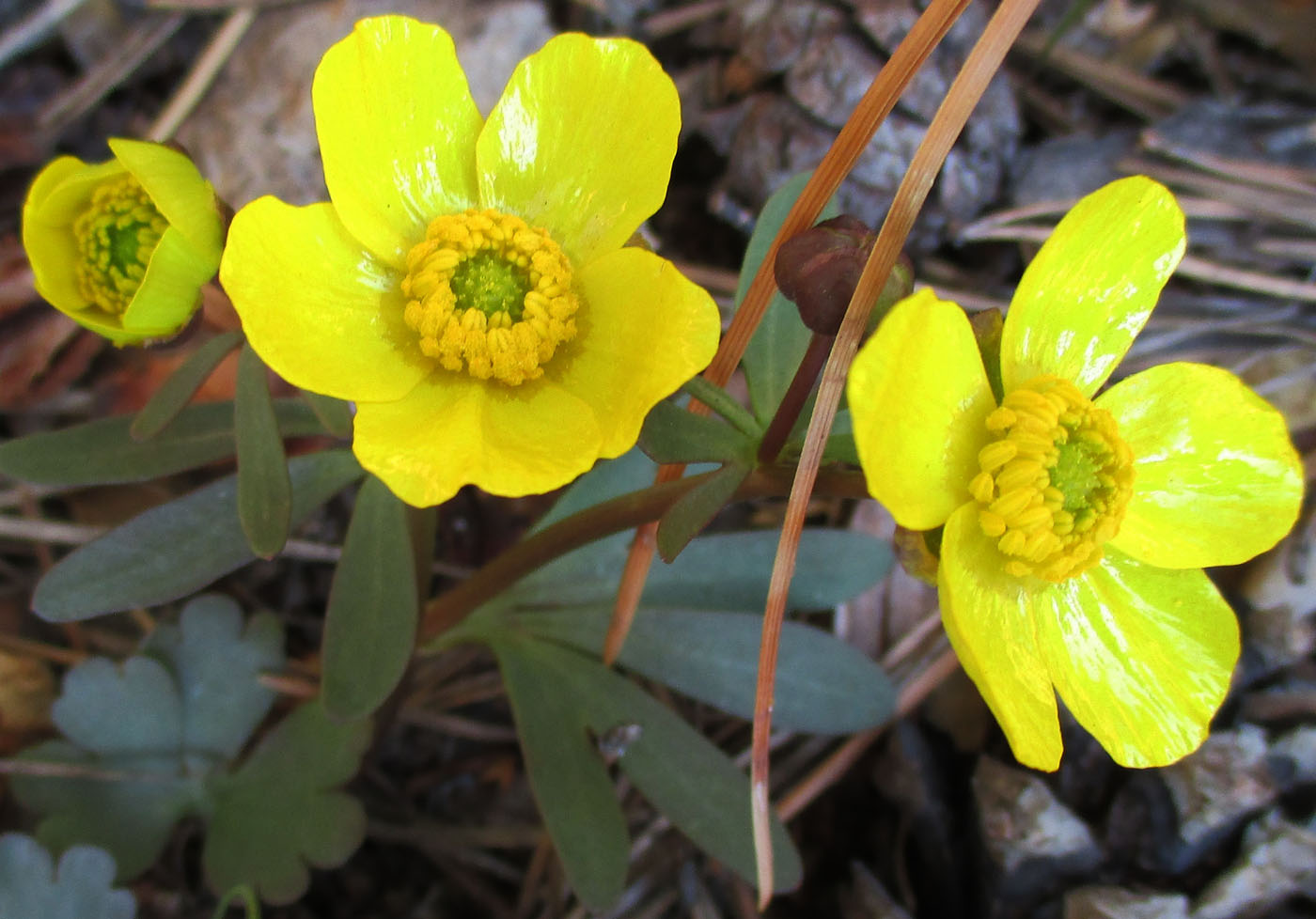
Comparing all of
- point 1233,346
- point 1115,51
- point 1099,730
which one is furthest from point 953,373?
point 1115,51

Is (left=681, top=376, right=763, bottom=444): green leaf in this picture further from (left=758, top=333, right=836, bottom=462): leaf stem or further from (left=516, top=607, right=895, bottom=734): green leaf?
(left=516, top=607, right=895, bottom=734): green leaf

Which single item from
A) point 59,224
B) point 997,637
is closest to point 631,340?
point 997,637

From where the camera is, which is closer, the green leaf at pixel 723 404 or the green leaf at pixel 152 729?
the green leaf at pixel 723 404

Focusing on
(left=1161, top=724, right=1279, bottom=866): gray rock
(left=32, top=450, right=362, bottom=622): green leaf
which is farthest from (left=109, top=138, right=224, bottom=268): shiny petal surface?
(left=1161, top=724, right=1279, bottom=866): gray rock

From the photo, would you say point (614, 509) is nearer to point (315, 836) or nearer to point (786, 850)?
point (786, 850)

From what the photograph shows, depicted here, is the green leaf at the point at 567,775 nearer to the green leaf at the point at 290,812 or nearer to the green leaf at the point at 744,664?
the green leaf at the point at 744,664

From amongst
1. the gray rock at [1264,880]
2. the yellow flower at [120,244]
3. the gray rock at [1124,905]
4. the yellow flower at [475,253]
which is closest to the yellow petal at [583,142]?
the yellow flower at [475,253]
